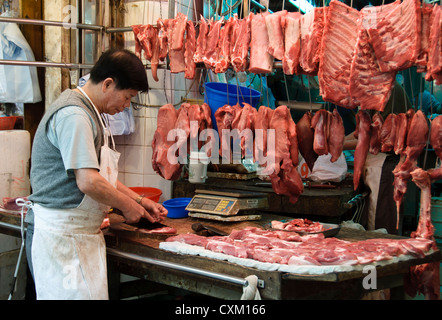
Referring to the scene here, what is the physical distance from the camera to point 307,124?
13.3 feet

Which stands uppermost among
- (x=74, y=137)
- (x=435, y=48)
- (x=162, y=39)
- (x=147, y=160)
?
(x=162, y=39)

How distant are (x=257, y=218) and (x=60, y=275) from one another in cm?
178

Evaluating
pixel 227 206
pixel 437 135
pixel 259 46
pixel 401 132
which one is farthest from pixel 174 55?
pixel 437 135

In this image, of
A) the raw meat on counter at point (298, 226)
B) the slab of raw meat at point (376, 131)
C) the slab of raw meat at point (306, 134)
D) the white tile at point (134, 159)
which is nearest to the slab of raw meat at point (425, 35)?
the slab of raw meat at point (376, 131)

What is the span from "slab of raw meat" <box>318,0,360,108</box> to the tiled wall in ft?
7.38

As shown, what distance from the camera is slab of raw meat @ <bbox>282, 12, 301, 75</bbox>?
376 cm

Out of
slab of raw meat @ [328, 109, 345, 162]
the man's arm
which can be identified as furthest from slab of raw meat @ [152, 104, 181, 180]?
slab of raw meat @ [328, 109, 345, 162]

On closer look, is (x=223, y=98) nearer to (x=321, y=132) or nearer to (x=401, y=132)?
(x=321, y=132)

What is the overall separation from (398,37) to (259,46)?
112 cm

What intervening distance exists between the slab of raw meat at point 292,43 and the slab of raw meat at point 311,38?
0.03 meters

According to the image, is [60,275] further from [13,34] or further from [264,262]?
[13,34]

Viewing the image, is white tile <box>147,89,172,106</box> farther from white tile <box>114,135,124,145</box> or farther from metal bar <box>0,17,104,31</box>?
metal bar <box>0,17,104,31</box>

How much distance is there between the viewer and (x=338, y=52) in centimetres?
358

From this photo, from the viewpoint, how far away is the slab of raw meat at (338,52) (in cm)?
353
